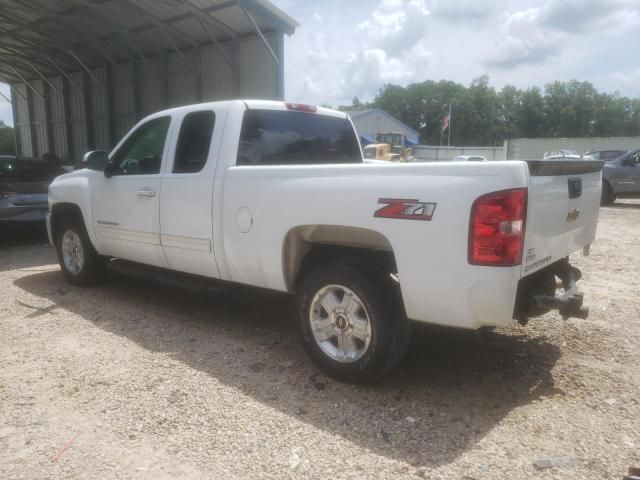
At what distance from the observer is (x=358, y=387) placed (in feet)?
10.7

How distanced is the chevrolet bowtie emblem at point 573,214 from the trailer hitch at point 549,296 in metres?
0.37

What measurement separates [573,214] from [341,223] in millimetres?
1588

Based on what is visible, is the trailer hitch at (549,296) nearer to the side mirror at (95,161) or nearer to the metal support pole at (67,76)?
the side mirror at (95,161)

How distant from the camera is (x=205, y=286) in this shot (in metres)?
4.12

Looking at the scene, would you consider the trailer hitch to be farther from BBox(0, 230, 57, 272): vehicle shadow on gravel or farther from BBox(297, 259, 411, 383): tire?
BBox(0, 230, 57, 272): vehicle shadow on gravel

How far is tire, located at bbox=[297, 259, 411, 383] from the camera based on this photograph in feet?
9.95

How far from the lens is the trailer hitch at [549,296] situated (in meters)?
2.96

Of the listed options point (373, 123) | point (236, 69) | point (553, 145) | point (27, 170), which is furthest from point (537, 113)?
point (27, 170)

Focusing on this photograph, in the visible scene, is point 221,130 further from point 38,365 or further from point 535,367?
point 535,367

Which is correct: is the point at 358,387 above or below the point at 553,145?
below

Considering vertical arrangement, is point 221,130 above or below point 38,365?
above

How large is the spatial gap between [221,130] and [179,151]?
59 centimetres

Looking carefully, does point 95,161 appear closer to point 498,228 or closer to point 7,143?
point 498,228

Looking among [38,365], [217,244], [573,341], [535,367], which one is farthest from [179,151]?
[573,341]
